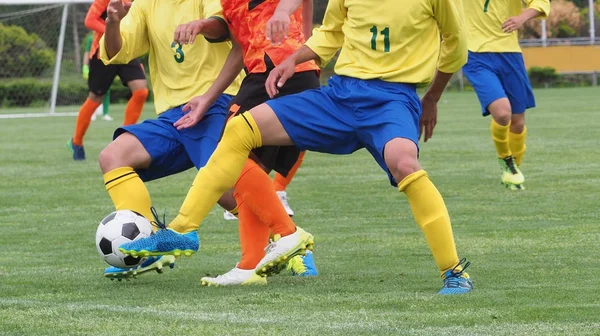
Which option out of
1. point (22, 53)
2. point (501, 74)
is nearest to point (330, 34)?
point (501, 74)

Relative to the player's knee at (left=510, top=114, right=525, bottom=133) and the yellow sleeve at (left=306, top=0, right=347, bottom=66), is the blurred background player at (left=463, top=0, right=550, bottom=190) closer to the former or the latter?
the player's knee at (left=510, top=114, right=525, bottom=133)

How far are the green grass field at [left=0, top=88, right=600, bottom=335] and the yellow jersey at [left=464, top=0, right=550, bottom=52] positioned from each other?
4.06 feet

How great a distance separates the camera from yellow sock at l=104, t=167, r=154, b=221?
5.95 m

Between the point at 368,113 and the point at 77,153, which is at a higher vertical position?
the point at 368,113

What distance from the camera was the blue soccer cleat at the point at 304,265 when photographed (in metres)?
6.02

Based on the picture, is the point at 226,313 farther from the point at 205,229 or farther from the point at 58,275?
the point at 205,229

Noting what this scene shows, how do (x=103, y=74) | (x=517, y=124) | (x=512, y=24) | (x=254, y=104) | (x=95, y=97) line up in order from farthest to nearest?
1. (x=95, y=97)
2. (x=103, y=74)
3. (x=517, y=124)
4. (x=512, y=24)
5. (x=254, y=104)

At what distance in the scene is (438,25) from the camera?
5582 mm

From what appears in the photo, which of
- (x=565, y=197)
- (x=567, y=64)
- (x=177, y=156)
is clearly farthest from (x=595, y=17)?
(x=177, y=156)

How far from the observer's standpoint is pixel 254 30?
6.14 meters

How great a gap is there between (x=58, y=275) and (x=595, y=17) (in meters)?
54.7

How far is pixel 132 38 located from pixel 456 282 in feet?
7.48

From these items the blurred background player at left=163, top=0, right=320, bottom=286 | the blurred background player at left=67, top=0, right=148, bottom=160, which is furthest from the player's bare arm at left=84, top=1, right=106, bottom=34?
the blurred background player at left=163, top=0, right=320, bottom=286

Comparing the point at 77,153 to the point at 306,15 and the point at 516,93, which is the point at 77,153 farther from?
the point at 306,15
